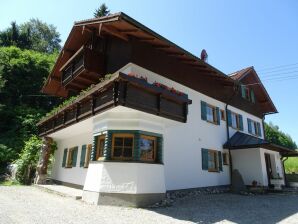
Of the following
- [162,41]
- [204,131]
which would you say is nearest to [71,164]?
[204,131]

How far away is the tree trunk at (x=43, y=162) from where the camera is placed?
16.8 m

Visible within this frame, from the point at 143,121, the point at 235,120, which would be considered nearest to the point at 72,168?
the point at 143,121

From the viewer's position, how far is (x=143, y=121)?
10195mm

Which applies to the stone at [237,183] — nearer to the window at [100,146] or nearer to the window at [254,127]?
the window at [254,127]

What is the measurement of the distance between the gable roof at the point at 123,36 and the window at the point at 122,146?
4.61 m

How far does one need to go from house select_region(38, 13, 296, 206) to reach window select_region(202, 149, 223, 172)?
63 millimetres

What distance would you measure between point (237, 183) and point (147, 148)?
8119 millimetres

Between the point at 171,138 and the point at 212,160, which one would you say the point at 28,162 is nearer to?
the point at 171,138

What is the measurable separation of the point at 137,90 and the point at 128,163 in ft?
9.27

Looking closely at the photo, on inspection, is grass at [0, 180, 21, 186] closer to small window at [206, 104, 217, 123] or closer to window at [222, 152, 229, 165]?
small window at [206, 104, 217, 123]

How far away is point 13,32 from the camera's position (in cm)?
4434

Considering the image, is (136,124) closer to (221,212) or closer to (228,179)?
(221,212)

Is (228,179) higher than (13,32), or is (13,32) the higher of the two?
(13,32)

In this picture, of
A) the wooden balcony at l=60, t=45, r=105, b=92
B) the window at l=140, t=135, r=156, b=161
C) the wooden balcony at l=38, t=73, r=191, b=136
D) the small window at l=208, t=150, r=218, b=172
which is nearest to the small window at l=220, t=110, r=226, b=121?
the small window at l=208, t=150, r=218, b=172
